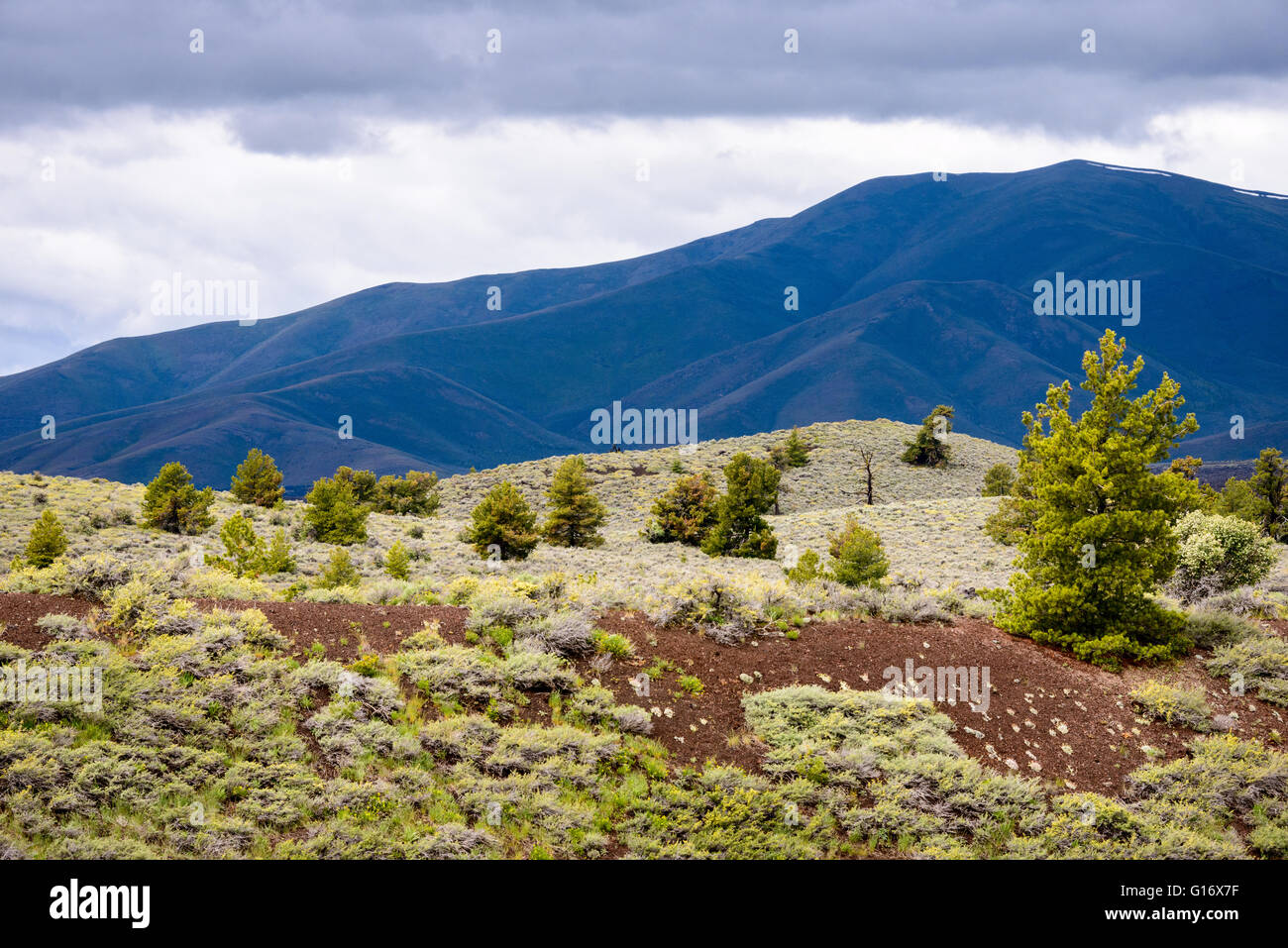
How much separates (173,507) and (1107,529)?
34843 mm

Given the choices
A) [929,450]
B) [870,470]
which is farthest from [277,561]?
[929,450]

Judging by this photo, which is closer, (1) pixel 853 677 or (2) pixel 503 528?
(1) pixel 853 677

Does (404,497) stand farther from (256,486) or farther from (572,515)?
(572,515)

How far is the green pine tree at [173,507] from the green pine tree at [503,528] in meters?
11.8

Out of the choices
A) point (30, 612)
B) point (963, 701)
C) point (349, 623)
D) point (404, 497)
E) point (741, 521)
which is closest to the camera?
point (30, 612)

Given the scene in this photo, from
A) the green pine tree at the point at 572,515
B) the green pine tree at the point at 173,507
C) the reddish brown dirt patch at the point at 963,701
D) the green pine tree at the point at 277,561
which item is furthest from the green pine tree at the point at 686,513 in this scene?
the reddish brown dirt patch at the point at 963,701

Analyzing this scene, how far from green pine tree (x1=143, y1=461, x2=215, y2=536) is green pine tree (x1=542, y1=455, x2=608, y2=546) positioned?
50.0ft

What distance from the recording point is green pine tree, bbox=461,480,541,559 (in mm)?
35656

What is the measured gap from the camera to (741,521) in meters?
40.4

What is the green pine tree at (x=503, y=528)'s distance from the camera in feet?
117

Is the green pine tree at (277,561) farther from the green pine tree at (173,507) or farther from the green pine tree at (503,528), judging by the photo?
the green pine tree at (173,507)

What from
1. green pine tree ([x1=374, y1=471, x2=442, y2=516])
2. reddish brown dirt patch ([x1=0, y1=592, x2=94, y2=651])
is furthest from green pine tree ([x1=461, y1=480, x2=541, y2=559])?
reddish brown dirt patch ([x1=0, y1=592, x2=94, y2=651])

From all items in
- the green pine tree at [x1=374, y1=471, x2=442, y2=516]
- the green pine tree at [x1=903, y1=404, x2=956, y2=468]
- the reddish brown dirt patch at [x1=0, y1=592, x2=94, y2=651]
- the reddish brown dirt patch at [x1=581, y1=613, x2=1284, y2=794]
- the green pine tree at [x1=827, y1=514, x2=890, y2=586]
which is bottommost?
the reddish brown dirt patch at [x1=581, y1=613, x2=1284, y2=794]

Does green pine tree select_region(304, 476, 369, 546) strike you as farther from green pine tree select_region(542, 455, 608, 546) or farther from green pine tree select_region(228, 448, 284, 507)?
green pine tree select_region(228, 448, 284, 507)
